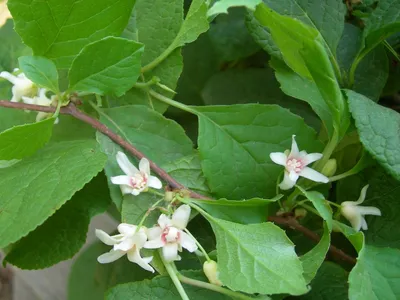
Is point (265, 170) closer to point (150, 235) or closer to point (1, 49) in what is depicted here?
point (150, 235)

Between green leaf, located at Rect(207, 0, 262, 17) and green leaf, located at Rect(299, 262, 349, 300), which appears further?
green leaf, located at Rect(299, 262, 349, 300)

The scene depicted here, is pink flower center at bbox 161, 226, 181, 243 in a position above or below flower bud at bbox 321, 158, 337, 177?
below

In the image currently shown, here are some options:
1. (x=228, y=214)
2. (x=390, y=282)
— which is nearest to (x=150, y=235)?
(x=228, y=214)

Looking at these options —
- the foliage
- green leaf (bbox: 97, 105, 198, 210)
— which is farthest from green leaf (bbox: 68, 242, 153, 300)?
green leaf (bbox: 97, 105, 198, 210)

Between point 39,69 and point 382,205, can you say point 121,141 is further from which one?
point 382,205

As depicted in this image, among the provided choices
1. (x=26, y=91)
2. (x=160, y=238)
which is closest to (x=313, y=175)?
(x=160, y=238)

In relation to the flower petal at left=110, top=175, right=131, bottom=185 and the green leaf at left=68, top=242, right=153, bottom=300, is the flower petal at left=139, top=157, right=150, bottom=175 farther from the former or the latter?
the green leaf at left=68, top=242, right=153, bottom=300
